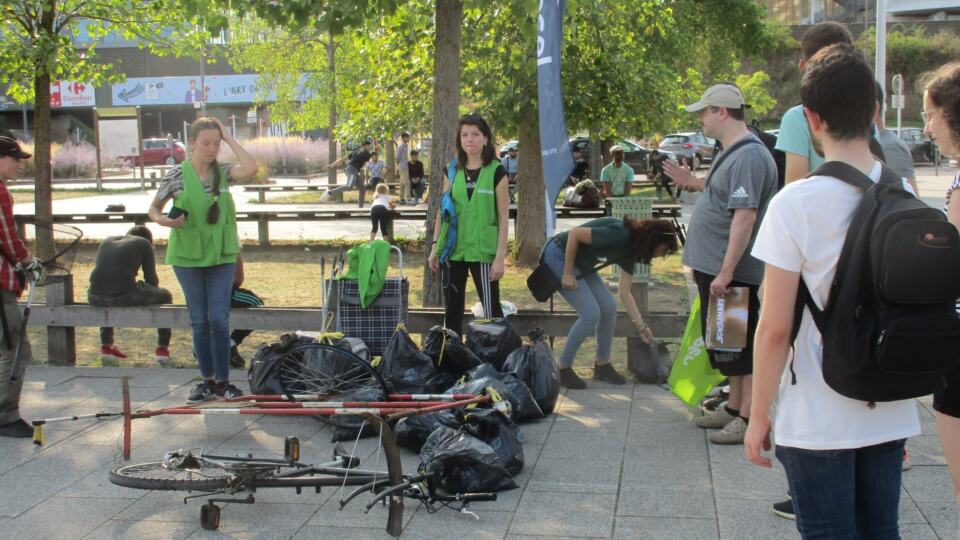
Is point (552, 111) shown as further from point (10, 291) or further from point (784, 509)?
point (10, 291)

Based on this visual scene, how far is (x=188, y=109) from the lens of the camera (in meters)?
59.5

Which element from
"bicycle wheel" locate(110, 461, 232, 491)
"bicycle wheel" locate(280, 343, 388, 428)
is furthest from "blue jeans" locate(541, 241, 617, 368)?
"bicycle wheel" locate(110, 461, 232, 491)

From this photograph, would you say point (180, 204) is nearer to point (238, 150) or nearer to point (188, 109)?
point (238, 150)

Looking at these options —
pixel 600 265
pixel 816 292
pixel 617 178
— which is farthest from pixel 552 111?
pixel 617 178

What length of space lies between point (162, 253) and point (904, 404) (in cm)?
1589

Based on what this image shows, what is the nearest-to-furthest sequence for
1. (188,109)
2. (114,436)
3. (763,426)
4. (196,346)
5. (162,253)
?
(763,426) → (114,436) → (196,346) → (162,253) → (188,109)

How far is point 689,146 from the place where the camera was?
132ft

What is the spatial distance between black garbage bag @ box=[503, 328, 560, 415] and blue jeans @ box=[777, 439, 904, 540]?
340 centimetres

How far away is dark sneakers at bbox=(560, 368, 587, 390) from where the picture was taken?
691 centimetres

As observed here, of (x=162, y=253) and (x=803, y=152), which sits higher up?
(x=803, y=152)

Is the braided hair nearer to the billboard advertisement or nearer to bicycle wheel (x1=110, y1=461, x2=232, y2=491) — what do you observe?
bicycle wheel (x1=110, y1=461, x2=232, y2=491)

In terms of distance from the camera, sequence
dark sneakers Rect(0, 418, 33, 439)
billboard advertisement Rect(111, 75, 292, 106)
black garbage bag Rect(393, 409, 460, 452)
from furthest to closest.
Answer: billboard advertisement Rect(111, 75, 292, 106)
dark sneakers Rect(0, 418, 33, 439)
black garbage bag Rect(393, 409, 460, 452)

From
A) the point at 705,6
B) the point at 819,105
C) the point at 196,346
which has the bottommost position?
the point at 196,346

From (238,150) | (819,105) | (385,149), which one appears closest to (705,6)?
(238,150)
